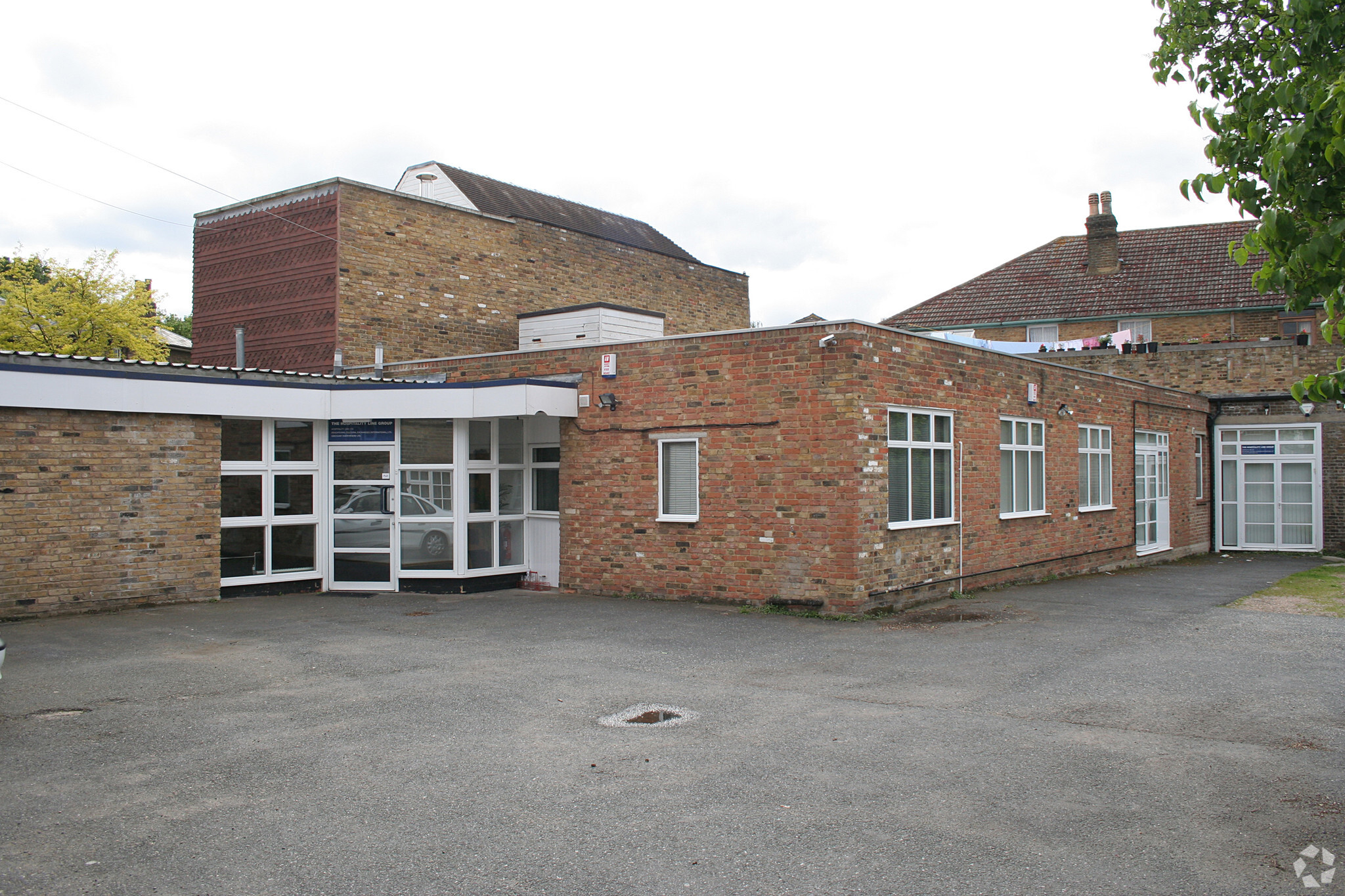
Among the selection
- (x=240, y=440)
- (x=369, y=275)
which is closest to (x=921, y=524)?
(x=240, y=440)

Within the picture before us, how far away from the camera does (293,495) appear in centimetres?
1382

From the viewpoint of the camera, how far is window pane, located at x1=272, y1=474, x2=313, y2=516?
539 inches

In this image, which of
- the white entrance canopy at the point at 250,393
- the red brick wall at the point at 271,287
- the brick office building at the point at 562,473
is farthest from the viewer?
the red brick wall at the point at 271,287

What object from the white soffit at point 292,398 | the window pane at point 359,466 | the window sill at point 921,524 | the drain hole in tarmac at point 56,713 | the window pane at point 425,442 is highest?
the white soffit at point 292,398

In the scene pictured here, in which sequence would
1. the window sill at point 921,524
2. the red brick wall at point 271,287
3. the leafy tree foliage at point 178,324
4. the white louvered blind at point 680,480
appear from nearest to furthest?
1. the window sill at point 921,524
2. the white louvered blind at point 680,480
3. the red brick wall at point 271,287
4. the leafy tree foliage at point 178,324

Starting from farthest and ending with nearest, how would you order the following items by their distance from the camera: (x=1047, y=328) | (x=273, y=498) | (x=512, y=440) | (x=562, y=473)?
(x=1047, y=328), (x=512, y=440), (x=562, y=473), (x=273, y=498)

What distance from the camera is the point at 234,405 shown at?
1306cm

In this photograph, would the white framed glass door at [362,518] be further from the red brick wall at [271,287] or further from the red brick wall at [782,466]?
the red brick wall at [271,287]

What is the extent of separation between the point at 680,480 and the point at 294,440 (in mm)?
5551

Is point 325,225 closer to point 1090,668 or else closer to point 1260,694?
point 1090,668

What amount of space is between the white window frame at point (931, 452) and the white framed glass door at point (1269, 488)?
Result: 42.8ft

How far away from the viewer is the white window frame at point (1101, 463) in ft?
56.5

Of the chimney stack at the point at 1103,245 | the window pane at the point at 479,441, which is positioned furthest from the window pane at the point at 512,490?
the chimney stack at the point at 1103,245

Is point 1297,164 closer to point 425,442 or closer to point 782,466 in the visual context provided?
point 782,466
